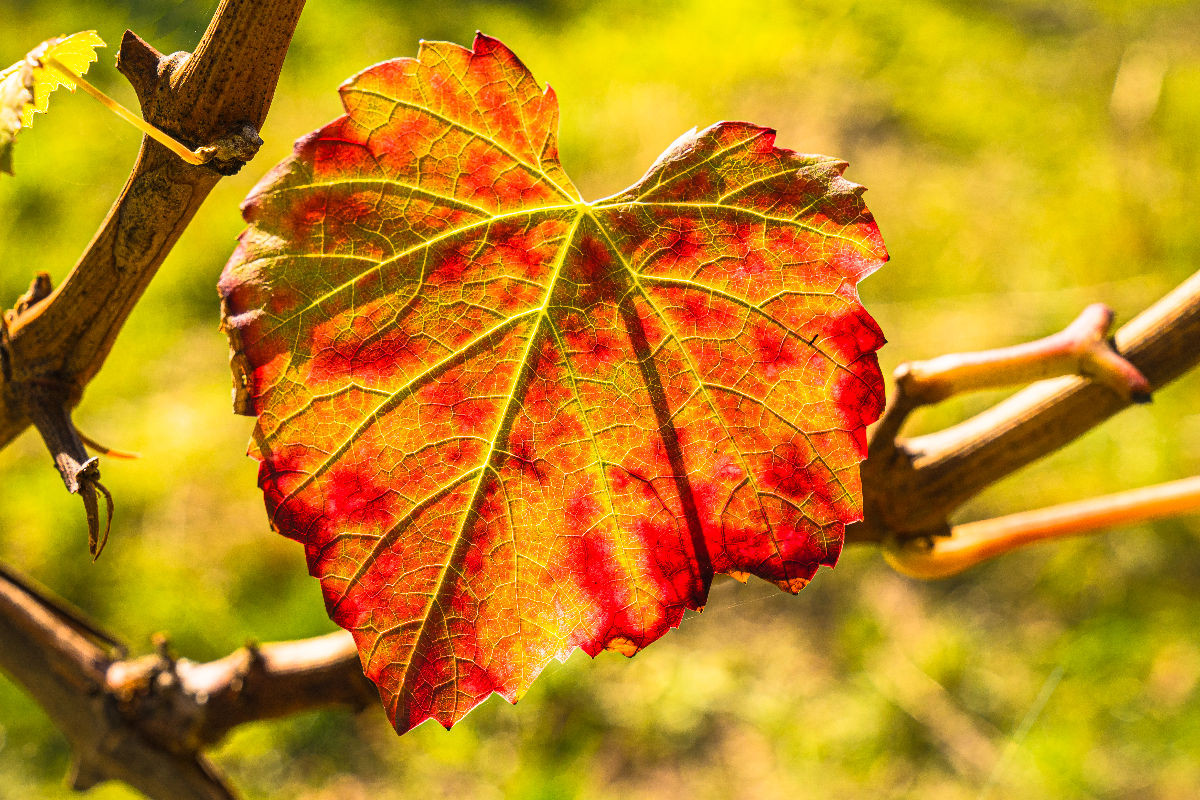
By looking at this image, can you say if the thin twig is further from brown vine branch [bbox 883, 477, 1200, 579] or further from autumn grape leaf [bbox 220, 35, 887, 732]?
brown vine branch [bbox 883, 477, 1200, 579]

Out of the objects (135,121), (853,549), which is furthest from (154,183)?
(853,549)

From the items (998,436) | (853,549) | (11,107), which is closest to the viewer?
(11,107)

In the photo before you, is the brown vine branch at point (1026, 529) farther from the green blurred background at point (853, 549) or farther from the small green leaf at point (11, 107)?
the green blurred background at point (853, 549)

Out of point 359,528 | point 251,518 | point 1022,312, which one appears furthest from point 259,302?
point 1022,312

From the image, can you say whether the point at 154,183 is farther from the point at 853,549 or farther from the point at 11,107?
the point at 853,549

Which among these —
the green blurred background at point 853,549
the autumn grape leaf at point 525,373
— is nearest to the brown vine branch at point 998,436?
the autumn grape leaf at point 525,373
